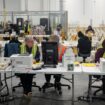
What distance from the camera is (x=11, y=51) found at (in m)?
5.47

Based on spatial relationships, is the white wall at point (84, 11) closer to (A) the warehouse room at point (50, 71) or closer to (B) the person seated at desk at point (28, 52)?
(A) the warehouse room at point (50, 71)

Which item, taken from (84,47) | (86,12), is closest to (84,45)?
(84,47)

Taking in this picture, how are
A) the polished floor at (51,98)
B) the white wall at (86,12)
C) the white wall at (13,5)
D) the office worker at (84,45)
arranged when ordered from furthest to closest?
1. the white wall at (13,5)
2. the white wall at (86,12)
3. the office worker at (84,45)
4. the polished floor at (51,98)

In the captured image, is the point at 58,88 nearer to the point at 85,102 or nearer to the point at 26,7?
the point at 85,102

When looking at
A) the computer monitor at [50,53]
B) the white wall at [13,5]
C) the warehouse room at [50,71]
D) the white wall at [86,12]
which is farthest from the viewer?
the white wall at [13,5]

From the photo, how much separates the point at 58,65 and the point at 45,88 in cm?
104

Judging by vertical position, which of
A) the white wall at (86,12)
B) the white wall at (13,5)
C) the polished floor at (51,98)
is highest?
the white wall at (13,5)

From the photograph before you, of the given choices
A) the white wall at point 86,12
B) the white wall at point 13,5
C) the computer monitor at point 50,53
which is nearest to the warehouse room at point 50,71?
the computer monitor at point 50,53

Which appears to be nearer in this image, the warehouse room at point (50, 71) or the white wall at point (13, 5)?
the warehouse room at point (50, 71)

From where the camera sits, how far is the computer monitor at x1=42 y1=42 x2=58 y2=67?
4.22 meters

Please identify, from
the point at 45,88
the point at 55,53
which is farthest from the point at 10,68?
the point at 45,88

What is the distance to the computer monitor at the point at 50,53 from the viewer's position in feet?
13.8

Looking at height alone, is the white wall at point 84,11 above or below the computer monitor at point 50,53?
above

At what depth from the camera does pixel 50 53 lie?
423 cm
